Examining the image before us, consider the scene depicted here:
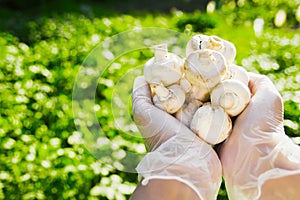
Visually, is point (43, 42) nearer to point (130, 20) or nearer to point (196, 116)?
point (130, 20)

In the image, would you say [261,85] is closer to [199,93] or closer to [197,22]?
[199,93]

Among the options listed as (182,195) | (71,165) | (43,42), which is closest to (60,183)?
(71,165)

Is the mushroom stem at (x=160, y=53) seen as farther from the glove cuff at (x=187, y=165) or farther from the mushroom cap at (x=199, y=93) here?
the glove cuff at (x=187, y=165)

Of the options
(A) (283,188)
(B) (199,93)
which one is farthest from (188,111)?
(A) (283,188)

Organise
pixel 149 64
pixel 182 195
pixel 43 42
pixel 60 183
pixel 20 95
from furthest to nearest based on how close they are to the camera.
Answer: pixel 43 42, pixel 20 95, pixel 60 183, pixel 149 64, pixel 182 195

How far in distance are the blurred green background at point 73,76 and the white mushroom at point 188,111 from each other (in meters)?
0.30

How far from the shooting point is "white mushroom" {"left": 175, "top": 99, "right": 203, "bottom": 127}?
59.9 inches

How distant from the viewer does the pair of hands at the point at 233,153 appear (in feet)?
4.70

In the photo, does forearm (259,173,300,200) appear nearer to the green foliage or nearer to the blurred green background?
the blurred green background

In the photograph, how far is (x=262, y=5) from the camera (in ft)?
11.9

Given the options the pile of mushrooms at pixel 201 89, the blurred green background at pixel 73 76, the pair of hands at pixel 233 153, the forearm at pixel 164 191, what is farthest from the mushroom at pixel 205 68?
the blurred green background at pixel 73 76

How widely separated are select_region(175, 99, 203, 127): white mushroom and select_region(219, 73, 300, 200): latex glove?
11 centimetres

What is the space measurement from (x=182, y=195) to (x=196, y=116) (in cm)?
20

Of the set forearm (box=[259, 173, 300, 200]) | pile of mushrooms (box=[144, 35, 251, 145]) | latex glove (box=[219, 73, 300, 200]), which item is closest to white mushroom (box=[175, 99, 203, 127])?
pile of mushrooms (box=[144, 35, 251, 145])
